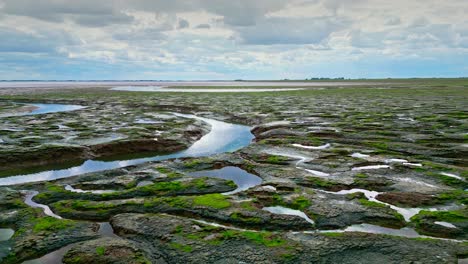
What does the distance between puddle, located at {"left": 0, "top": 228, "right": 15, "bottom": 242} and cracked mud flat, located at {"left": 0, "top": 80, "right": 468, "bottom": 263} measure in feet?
0.08

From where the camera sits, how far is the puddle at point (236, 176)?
14282 millimetres

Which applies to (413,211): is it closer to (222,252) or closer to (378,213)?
(378,213)

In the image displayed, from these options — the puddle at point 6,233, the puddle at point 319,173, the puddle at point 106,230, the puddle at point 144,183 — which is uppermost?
the puddle at point 319,173

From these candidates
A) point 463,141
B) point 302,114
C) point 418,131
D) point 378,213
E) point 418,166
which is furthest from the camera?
point 302,114

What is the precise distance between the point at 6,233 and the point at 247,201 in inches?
253

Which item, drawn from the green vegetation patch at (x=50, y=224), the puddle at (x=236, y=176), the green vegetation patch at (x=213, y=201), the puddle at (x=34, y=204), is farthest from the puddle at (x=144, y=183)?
the green vegetation patch at (x=50, y=224)

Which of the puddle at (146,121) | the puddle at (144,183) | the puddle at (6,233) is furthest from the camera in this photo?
the puddle at (146,121)

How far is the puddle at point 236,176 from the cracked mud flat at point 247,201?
4cm

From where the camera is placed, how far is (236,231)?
949cm

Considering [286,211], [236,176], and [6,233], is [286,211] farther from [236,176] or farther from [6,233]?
[6,233]

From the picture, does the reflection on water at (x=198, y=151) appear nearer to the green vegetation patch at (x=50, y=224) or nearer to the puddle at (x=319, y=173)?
the green vegetation patch at (x=50, y=224)

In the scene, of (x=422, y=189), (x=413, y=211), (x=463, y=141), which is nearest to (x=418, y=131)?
(x=463, y=141)

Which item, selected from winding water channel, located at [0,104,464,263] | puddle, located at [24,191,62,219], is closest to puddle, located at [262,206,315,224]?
winding water channel, located at [0,104,464,263]

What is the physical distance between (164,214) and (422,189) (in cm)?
819
